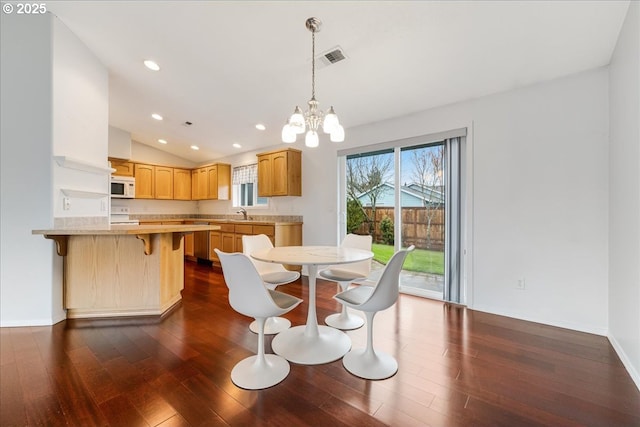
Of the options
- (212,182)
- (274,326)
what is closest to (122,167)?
(212,182)

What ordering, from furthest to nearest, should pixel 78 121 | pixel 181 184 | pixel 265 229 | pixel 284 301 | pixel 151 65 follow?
pixel 181 184, pixel 265 229, pixel 151 65, pixel 78 121, pixel 284 301

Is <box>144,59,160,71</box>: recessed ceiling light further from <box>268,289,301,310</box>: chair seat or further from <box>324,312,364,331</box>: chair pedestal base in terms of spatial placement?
<box>324,312,364,331</box>: chair pedestal base

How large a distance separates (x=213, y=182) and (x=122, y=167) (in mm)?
1722

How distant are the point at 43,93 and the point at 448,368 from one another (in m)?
4.19

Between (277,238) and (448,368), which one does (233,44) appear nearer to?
(277,238)

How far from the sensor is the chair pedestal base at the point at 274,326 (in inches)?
99.2

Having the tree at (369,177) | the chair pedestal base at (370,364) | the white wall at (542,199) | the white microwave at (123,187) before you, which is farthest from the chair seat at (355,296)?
the white microwave at (123,187)

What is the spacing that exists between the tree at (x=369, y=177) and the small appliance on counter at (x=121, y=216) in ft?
14.6

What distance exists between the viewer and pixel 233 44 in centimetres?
264

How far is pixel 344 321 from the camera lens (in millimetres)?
2693

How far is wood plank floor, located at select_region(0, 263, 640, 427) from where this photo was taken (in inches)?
58.2

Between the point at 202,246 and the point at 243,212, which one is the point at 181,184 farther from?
the point at 243,212

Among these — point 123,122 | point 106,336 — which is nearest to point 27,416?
point 106,336

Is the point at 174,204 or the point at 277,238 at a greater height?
the point at 174,204
